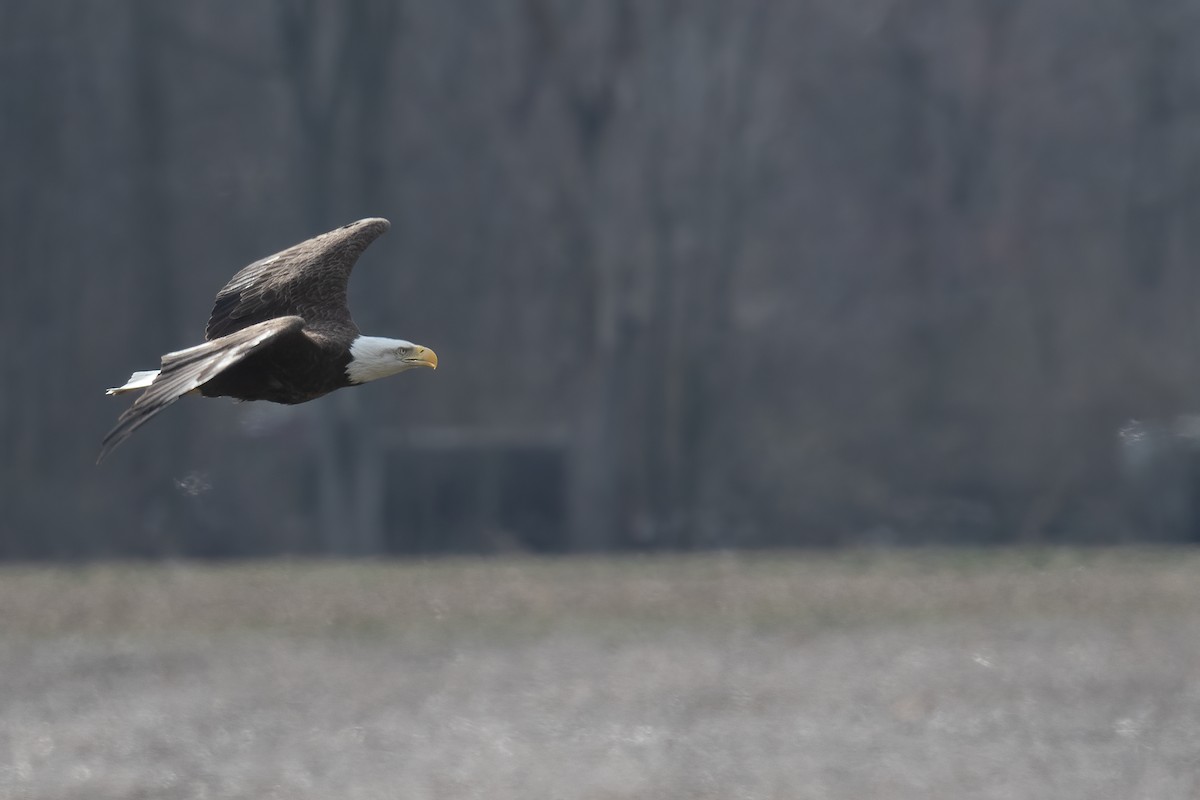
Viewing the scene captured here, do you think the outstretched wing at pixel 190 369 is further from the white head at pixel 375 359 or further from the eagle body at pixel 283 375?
the white head at pixel 375 359

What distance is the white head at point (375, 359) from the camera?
4617mm

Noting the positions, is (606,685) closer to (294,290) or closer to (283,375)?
(294,290)

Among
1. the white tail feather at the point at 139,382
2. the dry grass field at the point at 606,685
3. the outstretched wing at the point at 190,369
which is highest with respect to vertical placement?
the outstretched wing at the point at 190,369

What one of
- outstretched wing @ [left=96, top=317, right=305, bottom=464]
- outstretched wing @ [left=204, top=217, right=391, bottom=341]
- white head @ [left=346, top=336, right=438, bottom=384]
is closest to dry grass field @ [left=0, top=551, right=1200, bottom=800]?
outstretched wing @ [left=204, top=217, right=391, bottom=341]

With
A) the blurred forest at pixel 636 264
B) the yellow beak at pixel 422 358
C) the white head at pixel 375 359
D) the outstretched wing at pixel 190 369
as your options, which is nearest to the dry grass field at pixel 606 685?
the blurred forest at pixel 636 264

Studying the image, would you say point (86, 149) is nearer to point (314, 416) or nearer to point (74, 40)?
point (74, 40)

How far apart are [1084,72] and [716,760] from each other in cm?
1124

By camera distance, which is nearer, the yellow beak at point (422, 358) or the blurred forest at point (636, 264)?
the yellow beak at point (422, 358)

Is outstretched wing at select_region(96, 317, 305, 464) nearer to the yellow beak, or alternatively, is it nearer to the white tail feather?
the white tail feather

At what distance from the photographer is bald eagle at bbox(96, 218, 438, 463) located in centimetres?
403

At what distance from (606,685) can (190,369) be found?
9629 mm

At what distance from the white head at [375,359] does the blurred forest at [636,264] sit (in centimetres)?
1380

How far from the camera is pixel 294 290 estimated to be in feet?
17.9

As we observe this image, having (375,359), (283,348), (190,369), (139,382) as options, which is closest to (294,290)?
(375,359)
